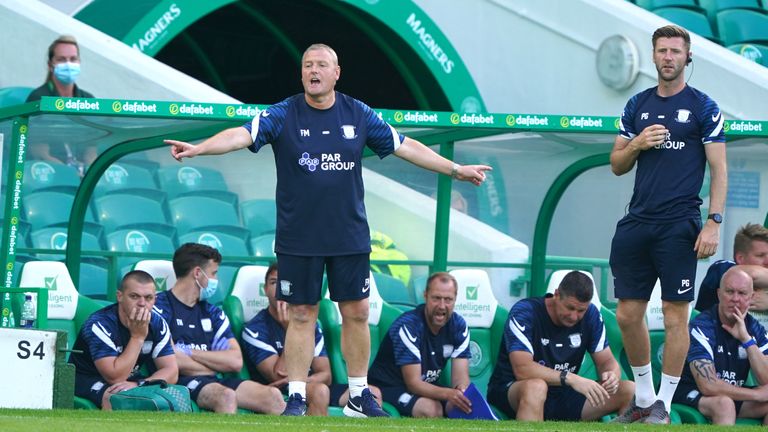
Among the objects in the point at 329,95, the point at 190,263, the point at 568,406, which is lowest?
the point at 568,406

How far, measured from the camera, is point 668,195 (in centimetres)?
802

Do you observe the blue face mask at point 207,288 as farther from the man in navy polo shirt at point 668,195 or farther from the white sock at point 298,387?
the man in navy polo shirt at point 668,195

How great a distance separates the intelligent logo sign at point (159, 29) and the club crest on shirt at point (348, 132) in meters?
7.07

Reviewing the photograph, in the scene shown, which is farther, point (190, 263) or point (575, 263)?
point (575, 263)

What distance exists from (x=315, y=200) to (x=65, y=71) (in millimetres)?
4243

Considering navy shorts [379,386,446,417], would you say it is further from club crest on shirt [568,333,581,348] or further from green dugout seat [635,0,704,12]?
green dugout seat [635,0,704,12]

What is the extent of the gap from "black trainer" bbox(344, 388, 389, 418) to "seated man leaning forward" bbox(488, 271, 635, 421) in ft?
4.78

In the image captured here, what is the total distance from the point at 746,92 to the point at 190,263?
23.5 feet

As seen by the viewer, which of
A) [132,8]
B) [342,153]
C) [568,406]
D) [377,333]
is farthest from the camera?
[132,8]

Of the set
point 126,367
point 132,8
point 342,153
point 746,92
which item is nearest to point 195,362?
point 126,367

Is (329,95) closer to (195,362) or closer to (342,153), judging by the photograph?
(342,153)

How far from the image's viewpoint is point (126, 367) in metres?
9.11

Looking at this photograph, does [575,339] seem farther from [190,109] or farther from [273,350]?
[190,109]

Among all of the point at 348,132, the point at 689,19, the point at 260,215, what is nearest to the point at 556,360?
the point at 348,132
